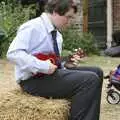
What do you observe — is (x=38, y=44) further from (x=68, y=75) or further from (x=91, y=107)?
(x=91, y=107)

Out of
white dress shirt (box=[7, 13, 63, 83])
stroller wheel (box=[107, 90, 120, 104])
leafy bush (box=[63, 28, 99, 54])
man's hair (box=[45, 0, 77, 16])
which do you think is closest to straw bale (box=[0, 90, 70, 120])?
white dress shirt (box=[7, 13, 63, 83])

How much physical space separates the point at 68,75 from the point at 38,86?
11.8 inches

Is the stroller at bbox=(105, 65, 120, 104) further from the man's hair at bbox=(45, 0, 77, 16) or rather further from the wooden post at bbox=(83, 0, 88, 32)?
the wooden post at bbox=(83, 0, 88, 32)

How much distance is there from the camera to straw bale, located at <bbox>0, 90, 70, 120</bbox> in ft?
19.0

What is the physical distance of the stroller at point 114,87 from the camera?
8734 mm

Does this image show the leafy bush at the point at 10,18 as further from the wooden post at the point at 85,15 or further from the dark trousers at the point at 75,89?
the dark trousers at the point at 75,89

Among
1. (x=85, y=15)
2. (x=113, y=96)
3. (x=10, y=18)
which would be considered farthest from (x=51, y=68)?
(x=85, y=15)

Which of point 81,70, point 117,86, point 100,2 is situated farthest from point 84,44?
point 81,70

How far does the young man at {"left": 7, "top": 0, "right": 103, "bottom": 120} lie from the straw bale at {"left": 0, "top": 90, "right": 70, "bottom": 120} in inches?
2.7

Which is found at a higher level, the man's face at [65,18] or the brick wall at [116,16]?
the man's face at [65,18]

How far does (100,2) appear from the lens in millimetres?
17891

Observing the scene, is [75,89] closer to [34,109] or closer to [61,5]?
[34,109]

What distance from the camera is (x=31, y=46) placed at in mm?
5836

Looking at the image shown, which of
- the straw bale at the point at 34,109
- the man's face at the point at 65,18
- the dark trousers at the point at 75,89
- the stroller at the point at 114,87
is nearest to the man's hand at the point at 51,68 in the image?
the dark trousers at the point at 75,89
